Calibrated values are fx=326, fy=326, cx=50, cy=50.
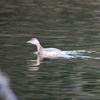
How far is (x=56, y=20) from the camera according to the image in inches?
569

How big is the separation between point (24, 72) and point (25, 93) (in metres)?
1.54

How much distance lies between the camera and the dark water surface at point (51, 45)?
6172 millimetres

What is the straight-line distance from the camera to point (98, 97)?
5.61 metres

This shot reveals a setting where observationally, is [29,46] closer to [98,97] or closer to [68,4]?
[98,97]

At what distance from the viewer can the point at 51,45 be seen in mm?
10156

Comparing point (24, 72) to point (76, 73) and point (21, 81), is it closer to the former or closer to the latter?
point (21, 81)

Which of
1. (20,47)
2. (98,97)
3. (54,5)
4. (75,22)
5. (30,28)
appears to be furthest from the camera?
(54,5)

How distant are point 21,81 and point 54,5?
11.7 m

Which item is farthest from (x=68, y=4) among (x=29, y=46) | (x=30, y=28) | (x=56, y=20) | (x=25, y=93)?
(x=25, y=93)

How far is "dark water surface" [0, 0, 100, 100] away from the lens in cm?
617

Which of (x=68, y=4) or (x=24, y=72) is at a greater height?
(x=68, y=4)

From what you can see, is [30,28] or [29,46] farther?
[30,28]

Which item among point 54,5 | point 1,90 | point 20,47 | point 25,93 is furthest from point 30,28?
point 1,90

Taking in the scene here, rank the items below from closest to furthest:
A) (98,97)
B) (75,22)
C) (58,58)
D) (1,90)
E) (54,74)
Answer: (1,90)
(98,97)
(54,74)
(58,58)
(75,22)
